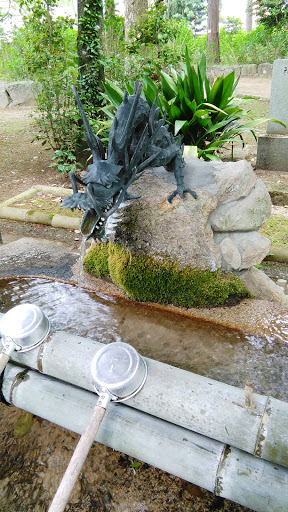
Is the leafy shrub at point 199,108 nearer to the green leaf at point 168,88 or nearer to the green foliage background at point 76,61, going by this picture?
the green leaf at point 168,88

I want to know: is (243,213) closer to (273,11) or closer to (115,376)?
(115,376)

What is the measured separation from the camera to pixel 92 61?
218 inches

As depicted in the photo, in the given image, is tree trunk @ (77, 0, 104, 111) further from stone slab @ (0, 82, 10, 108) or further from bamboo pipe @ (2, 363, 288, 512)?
stone slab @ (0, 82, 10, 108)

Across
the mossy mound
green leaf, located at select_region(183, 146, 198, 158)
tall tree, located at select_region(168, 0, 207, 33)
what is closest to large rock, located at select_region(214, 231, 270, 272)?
the mossy mound

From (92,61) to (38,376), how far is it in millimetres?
5166

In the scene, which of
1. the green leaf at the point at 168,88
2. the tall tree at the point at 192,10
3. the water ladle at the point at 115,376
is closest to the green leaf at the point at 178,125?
the green leaf at the point at 168,88

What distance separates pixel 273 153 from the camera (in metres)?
5.62

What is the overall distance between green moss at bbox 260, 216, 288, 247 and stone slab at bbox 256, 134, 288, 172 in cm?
179

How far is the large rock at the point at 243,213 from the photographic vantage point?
8.54 ft

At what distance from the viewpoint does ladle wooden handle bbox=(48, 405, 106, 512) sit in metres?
1.08

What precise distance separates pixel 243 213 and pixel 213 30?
→ 14298 millimetres

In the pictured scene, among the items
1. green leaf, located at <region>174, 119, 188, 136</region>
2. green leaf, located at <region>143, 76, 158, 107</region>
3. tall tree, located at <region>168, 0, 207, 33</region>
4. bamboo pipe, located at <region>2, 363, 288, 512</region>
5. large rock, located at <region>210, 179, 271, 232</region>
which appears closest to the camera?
bamboo pipe, located at <region>2, 363, 288, 512</region>

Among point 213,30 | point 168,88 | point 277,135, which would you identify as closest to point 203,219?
point 168,88

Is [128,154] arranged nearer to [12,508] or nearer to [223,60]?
[12,508]
